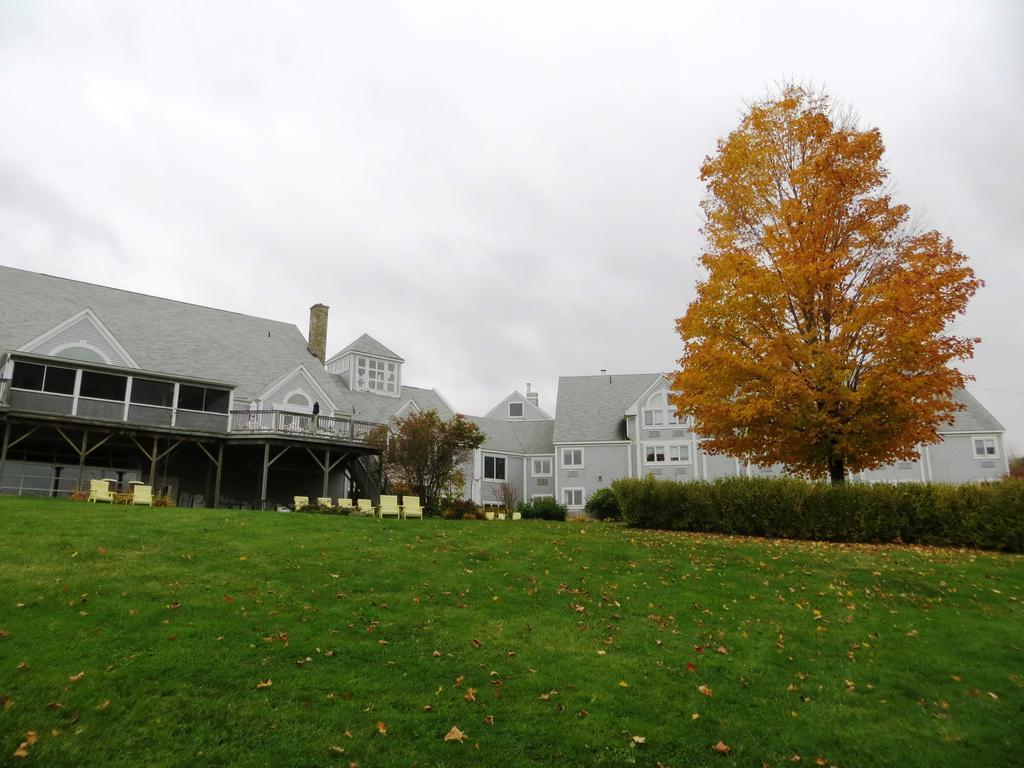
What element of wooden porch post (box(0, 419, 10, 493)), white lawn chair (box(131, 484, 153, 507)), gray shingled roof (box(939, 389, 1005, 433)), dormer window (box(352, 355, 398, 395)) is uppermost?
dormer window (box(352, 355, 398, 395))

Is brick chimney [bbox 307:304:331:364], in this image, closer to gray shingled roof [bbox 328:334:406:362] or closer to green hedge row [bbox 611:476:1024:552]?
gray shingled roof [bbox 328:334:406:362]

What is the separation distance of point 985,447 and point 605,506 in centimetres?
2653

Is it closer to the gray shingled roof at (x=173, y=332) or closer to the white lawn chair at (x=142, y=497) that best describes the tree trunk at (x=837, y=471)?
the white lawn chair at (x=142, y=497)

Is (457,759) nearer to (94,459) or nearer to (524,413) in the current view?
(94,459)

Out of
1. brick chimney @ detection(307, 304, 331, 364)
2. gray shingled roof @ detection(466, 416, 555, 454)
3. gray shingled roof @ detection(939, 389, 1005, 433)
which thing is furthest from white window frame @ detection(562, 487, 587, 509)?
gray shingled roof @ detection(939, 389, 1005, 433)

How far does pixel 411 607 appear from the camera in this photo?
404 inches

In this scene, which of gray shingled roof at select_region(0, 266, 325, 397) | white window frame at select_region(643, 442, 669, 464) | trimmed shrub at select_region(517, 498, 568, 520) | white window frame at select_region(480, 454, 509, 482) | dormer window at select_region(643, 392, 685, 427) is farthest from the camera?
white window frame at select_region(480, 454, 509, 482)

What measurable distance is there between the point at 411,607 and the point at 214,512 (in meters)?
10.4

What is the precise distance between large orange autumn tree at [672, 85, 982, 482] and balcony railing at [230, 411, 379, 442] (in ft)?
53.2

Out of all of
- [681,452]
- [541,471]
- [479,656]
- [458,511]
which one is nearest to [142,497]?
[458,511]

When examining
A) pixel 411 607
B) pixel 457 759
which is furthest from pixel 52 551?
pixel 457 759

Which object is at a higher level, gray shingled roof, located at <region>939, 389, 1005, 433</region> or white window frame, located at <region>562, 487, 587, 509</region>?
gray shingled roof, located at <region>939, 389, 1005, 433</region>

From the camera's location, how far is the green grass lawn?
258 inches

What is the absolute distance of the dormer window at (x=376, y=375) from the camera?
43.0 m
